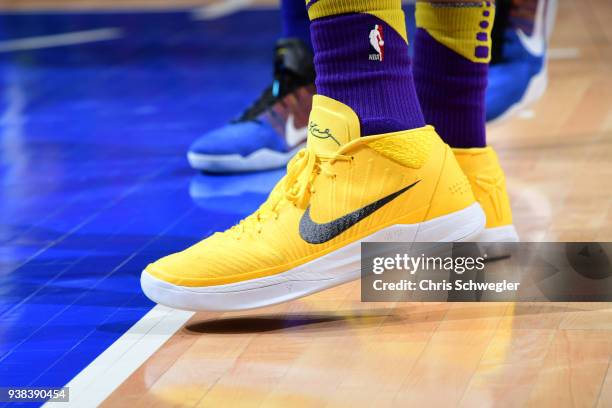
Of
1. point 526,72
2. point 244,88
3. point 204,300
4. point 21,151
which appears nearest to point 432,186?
point 204,300

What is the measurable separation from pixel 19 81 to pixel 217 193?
144 cm

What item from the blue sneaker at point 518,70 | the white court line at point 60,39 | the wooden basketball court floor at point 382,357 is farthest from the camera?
the white court line at point 60,39

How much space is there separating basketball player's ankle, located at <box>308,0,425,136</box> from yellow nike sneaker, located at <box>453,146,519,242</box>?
0.18m

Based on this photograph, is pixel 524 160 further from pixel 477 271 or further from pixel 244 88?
pixel 244 88

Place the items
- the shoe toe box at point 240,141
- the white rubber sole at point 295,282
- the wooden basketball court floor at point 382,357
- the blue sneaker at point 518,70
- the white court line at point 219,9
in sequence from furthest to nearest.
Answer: the white court line at point 219,9
the blue sneaker at point 518,70
the shoe toe box at point 240,141
the white rubber sole at point 295,282
the wooden basketball court floor at point 382,357

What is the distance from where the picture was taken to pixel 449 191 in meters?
1.19

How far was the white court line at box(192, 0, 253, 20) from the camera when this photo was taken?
4.92m

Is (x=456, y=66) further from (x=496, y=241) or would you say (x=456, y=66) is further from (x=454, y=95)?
(x=496, y=241)

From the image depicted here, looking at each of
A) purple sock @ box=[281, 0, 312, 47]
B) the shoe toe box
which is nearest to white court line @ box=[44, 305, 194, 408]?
the shoe toe box

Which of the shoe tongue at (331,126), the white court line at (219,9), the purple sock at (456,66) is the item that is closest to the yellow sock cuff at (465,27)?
the purple sock at (456,66)

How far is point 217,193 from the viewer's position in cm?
180

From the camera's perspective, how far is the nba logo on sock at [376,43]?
1.15m

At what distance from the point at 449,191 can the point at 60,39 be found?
10.2 feet

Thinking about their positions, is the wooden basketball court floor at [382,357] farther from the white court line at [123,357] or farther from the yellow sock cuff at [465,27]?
the yellow sock cuff at [465,27]
